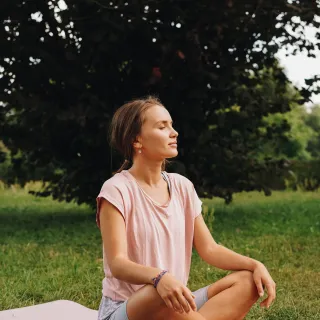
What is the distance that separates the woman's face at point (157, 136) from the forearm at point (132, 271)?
55 centimetres

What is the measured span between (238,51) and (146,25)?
1.59 m

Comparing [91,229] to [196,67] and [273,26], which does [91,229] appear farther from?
[273,26]

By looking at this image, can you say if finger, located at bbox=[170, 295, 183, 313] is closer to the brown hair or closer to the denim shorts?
the denim shorts

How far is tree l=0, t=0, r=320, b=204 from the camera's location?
8.36m

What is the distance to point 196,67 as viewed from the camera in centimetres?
838

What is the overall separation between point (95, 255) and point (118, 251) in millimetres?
4100

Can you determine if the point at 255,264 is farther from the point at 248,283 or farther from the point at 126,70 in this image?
the point at 126,70

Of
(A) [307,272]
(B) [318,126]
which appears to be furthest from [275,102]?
(B) [318,126]

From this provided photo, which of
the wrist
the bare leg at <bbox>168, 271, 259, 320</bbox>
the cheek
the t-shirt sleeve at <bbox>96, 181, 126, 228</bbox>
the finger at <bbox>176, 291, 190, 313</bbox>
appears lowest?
the bare leg at <bbox>168, 271, 259, 320</bbox>

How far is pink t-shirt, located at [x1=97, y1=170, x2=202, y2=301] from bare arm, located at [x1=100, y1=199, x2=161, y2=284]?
0.15 feet

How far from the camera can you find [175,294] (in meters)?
2.66

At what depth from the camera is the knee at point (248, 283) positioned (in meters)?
3.05

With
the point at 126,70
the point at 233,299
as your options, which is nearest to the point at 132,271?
the point at 233,299

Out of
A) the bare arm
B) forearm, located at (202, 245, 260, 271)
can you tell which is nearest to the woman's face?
the bare arm
